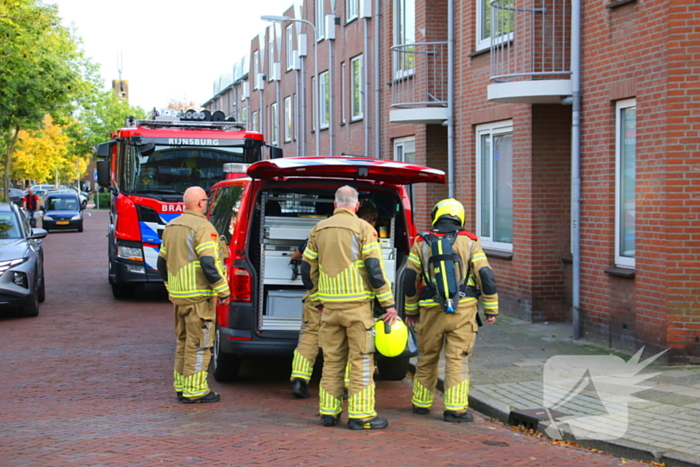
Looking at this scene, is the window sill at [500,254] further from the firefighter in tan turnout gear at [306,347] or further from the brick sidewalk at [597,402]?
the firefighter in tan turnout gear at [306,347]

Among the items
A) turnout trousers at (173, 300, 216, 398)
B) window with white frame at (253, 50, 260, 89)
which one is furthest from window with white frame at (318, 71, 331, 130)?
turnout trousers at (173, 300, 216, 398)

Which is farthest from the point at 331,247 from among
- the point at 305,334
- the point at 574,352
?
the point at 574,352

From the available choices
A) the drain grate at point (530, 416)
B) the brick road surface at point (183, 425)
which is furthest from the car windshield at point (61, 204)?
the drain grate at point (530, 416)

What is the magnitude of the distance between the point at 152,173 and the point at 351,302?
852cm

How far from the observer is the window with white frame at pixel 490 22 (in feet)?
41.3

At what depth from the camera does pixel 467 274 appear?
6.62m

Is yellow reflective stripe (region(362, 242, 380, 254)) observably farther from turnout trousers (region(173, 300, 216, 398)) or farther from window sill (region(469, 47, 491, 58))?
window sill (region(469, 47, 491, 58))

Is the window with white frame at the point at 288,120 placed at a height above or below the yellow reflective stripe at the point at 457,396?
above

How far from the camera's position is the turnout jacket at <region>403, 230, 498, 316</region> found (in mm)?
6527

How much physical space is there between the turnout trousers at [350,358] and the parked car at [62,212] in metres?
33.4

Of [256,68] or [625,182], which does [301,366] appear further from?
[256,68]

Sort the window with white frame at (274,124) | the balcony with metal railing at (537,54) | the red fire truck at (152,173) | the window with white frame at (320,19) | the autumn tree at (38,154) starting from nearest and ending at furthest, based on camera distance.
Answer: the balcony with metal railing at (537,54) → the red fire truck at (152,173) → the window with white frame at (320,19) → the window with white frame at (274,124) → the autumn tree at (38,154)

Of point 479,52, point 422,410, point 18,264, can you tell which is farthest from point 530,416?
point 18,264

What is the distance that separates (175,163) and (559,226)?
6.33m
